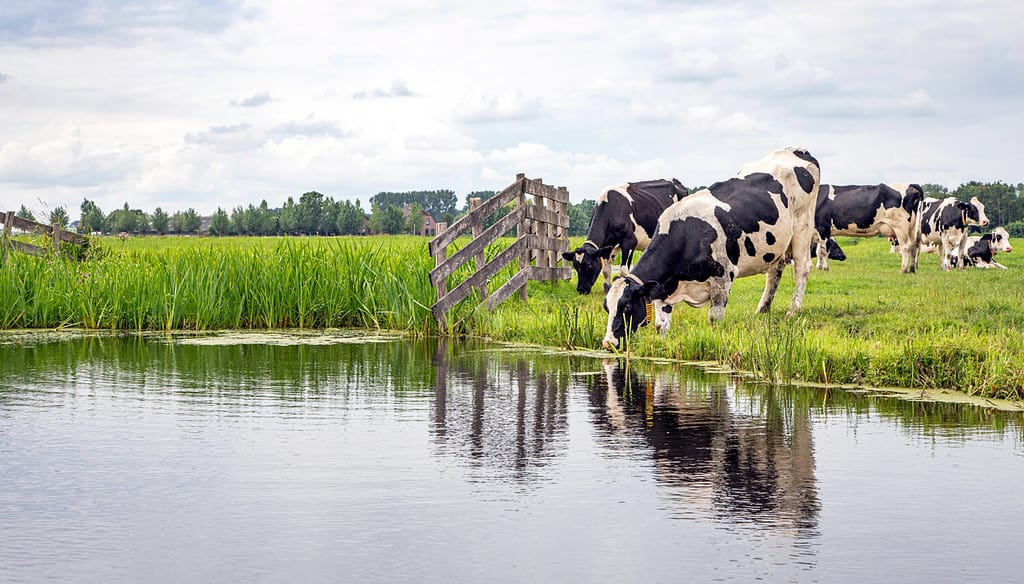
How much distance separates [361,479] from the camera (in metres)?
7.64

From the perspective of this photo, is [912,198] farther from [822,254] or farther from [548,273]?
[548,273]

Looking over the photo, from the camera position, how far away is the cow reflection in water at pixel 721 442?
22.8 ft

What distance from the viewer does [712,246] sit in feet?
51.0

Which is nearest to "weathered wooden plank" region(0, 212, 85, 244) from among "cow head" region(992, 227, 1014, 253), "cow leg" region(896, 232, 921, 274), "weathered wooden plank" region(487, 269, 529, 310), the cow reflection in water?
"weathered wooden plank" region(487, 269, 529, 310)

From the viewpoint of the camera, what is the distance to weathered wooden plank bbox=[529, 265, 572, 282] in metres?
21.7

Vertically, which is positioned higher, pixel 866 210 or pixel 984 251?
pixel 866 210

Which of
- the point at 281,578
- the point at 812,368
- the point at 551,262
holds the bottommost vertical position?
the point at 281,578

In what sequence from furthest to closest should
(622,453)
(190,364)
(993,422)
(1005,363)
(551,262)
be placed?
(551,262) < (190,364) < (1005,363) < (993,422) < (622,453)

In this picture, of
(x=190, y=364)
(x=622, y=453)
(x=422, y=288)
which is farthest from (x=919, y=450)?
(x=422, y=288)

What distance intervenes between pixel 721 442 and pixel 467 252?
10781 mm

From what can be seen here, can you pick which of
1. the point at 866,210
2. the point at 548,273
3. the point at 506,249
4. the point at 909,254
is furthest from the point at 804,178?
the point at 866,210

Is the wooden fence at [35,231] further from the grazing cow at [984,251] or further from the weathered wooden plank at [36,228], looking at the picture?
the grazing cow at [984,251]

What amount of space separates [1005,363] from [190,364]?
964 centimetres

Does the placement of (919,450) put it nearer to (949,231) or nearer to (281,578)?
(281,578)
